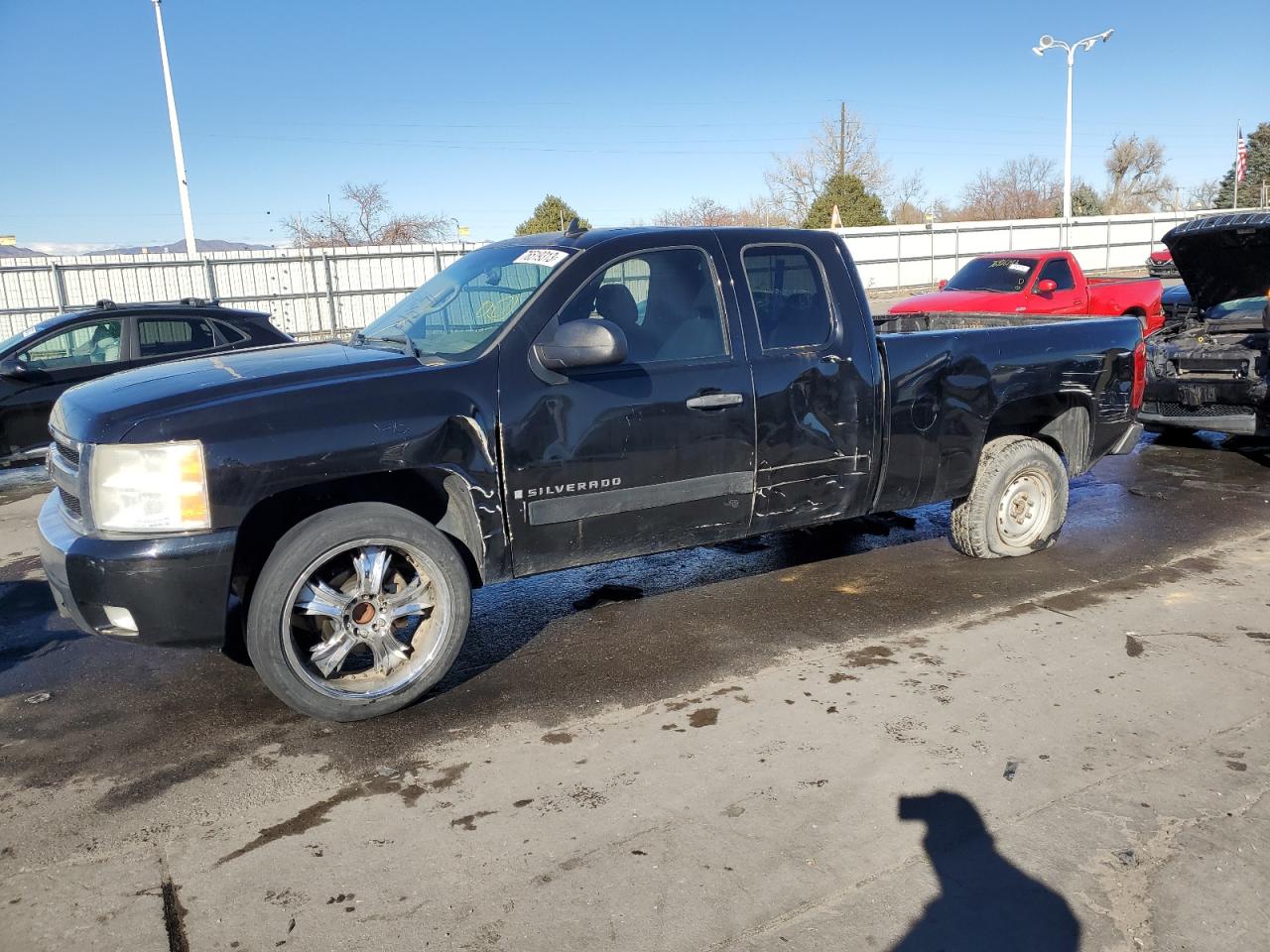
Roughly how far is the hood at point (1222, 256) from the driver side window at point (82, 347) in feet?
33.4

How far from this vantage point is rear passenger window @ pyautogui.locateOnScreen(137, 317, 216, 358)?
32.8 ft

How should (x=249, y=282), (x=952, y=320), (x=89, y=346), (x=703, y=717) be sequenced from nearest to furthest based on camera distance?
(x=703, y=717) < (x=952, y=320) < (x=89, y=346) < (x=249, y=282)

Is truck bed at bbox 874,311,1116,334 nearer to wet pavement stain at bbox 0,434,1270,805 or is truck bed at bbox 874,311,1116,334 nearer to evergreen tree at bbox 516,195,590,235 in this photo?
wet pavement stain at bbox 0,434,1270,805

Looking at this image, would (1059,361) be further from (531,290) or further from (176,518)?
(176,518)

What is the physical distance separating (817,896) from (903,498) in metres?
2.92

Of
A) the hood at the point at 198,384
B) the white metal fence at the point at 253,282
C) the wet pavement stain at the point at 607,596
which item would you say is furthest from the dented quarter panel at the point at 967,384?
the white metal fence at the point at 253,282

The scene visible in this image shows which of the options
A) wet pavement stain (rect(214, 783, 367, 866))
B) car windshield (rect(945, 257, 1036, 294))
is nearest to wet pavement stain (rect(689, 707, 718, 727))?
wet pavement stain (rect(214, 783, 367, 866))

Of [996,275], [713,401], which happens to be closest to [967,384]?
[713,401]

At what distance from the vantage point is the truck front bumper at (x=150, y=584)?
3.62 meters

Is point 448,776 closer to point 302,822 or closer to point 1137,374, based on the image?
point 302,822

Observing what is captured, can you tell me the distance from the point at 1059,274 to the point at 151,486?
14.4 metres

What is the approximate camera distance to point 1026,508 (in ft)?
20.3

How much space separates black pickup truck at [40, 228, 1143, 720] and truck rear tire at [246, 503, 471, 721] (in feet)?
0.04

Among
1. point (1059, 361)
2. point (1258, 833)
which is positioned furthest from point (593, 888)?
point (1059, 361)
